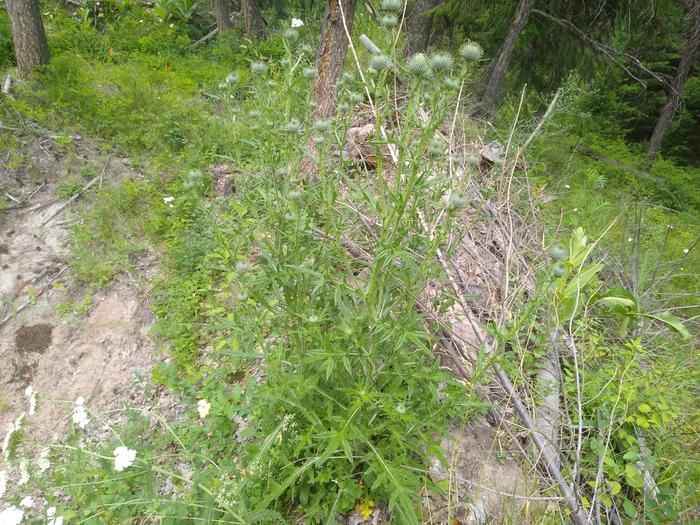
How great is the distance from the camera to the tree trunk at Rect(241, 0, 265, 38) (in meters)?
8.86

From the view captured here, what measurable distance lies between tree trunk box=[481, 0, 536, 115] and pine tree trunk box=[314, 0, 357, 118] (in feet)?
7.53

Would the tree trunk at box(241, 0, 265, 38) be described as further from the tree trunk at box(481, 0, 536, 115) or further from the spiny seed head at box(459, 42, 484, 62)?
the spiny seed head at box(459, 42, 484, 62)

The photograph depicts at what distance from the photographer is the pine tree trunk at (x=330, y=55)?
4898 mm

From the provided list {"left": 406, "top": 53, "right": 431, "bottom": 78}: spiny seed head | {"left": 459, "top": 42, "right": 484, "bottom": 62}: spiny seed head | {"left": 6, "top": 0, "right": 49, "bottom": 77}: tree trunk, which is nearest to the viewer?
{"left": 406, "top": 53, "right": 431, "bottom": 78}: spiny seed head

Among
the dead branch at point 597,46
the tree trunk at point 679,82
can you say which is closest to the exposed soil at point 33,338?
the dead branch at point 597,46

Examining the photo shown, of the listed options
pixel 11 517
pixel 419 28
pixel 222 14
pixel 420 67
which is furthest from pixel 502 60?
pixel 11 517

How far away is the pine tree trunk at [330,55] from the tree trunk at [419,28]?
6.00 ft

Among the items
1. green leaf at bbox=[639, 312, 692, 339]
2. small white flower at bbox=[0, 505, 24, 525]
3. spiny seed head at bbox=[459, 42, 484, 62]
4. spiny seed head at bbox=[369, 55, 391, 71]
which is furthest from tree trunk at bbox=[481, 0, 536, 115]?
small white flower at bbox=[0, 505, 24, 525]

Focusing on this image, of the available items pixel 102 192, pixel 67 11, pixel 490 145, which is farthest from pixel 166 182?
pixel 67 11

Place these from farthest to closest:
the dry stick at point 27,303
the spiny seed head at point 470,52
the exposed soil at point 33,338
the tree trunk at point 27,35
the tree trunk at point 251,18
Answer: the tree trunk at point 251,18 < the tree trunk at point 27,35 < the dry stick at point 27,303 < the exposed soil at point 33,338 < the spiny seed head at point 470,52

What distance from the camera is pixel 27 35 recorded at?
19.2 ft

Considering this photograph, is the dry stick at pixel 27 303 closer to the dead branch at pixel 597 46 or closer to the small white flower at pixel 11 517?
the small white flower at pixel 11 517

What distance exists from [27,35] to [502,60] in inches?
261

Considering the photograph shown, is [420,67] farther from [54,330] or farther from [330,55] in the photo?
[54,330]
